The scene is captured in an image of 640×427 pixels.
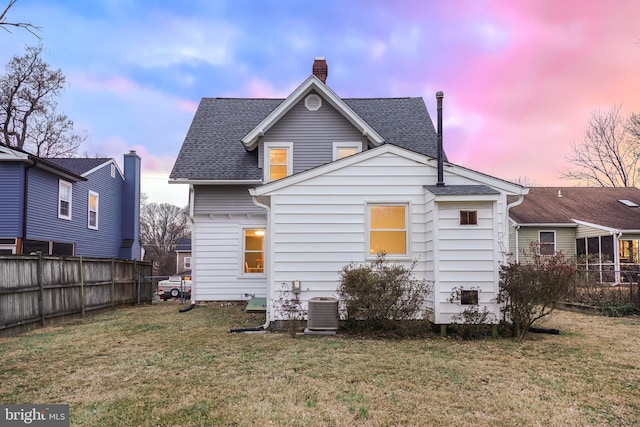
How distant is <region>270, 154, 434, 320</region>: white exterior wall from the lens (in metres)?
8.19

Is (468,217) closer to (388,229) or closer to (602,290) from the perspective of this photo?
(388,229)

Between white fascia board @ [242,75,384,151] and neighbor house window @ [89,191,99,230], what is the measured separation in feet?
36.2

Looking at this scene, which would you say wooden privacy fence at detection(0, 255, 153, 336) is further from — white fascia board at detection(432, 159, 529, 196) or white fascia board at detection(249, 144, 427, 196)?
white fascia board at detection(432, 159, 529, 196)

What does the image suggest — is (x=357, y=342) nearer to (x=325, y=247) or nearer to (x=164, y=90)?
(x=325, y=247)

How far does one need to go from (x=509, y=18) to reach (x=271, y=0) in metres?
7.60

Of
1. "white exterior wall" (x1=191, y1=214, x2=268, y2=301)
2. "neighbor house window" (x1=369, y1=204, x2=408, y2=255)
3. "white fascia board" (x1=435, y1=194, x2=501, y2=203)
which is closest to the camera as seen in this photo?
"white fascia board" (x1=435, y1=194, x2=501, y2=203)

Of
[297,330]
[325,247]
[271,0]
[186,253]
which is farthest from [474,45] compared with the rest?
[186,253]

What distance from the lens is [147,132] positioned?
1090 inches

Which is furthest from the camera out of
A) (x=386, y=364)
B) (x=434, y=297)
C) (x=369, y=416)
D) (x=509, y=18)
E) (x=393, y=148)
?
(x=509, y=18)

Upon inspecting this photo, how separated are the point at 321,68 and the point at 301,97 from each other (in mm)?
3420

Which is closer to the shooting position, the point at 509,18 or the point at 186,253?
the point at 509,18

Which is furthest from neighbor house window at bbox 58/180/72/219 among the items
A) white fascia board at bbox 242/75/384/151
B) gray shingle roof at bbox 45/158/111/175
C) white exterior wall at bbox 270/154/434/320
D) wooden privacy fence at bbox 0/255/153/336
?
white exterior wall at bbox 270/154/434/320

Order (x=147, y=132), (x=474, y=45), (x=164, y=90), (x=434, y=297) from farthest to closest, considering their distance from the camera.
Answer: (x=147, y=132) < (x=164, y=90) < (x=474, y=45) < (x=434, y=297)

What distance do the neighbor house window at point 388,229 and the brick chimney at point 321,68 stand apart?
8598mm
